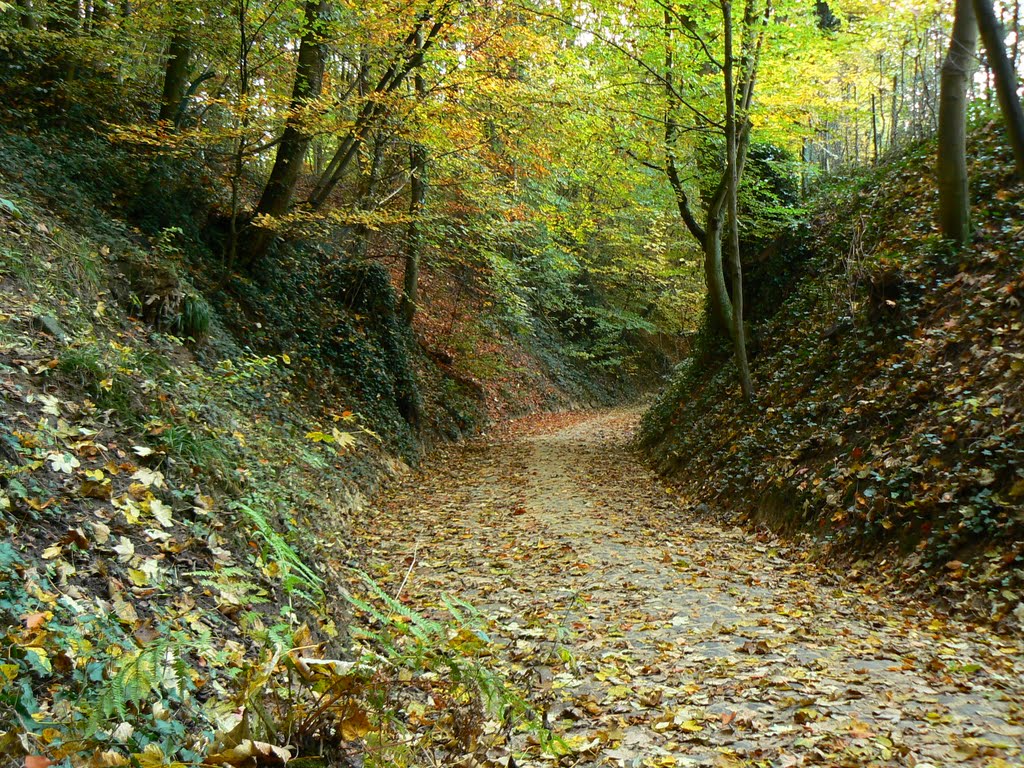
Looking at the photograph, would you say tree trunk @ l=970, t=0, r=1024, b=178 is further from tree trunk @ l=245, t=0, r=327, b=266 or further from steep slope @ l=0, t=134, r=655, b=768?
tree trunk @ l=245, t=0, r=327, b=266

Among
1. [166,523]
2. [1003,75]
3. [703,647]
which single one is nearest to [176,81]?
[166,523]

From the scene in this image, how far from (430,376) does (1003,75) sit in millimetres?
14426

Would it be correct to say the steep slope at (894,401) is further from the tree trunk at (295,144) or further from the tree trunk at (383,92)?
the tree trunk at (295,144)

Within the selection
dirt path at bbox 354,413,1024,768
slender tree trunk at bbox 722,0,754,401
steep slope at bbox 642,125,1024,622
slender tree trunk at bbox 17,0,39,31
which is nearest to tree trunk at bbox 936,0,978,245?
steep slope at bbox 642,125,1024,622

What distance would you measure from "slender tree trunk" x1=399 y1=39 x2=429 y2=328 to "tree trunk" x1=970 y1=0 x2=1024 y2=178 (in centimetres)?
908

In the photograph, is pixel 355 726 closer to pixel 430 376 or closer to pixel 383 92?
pixel 383 92

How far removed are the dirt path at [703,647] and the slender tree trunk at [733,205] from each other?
3.04m

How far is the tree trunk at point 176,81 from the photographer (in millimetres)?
12062

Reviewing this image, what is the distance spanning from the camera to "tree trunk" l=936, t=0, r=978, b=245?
773cm

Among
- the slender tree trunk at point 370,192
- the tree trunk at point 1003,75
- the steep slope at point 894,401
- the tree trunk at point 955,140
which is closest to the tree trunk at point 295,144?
the slender tree trunk at point 370,192

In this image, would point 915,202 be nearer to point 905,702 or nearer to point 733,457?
point 733,457

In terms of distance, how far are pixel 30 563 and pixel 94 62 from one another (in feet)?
43.4

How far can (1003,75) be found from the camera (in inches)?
177

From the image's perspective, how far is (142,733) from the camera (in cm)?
250
